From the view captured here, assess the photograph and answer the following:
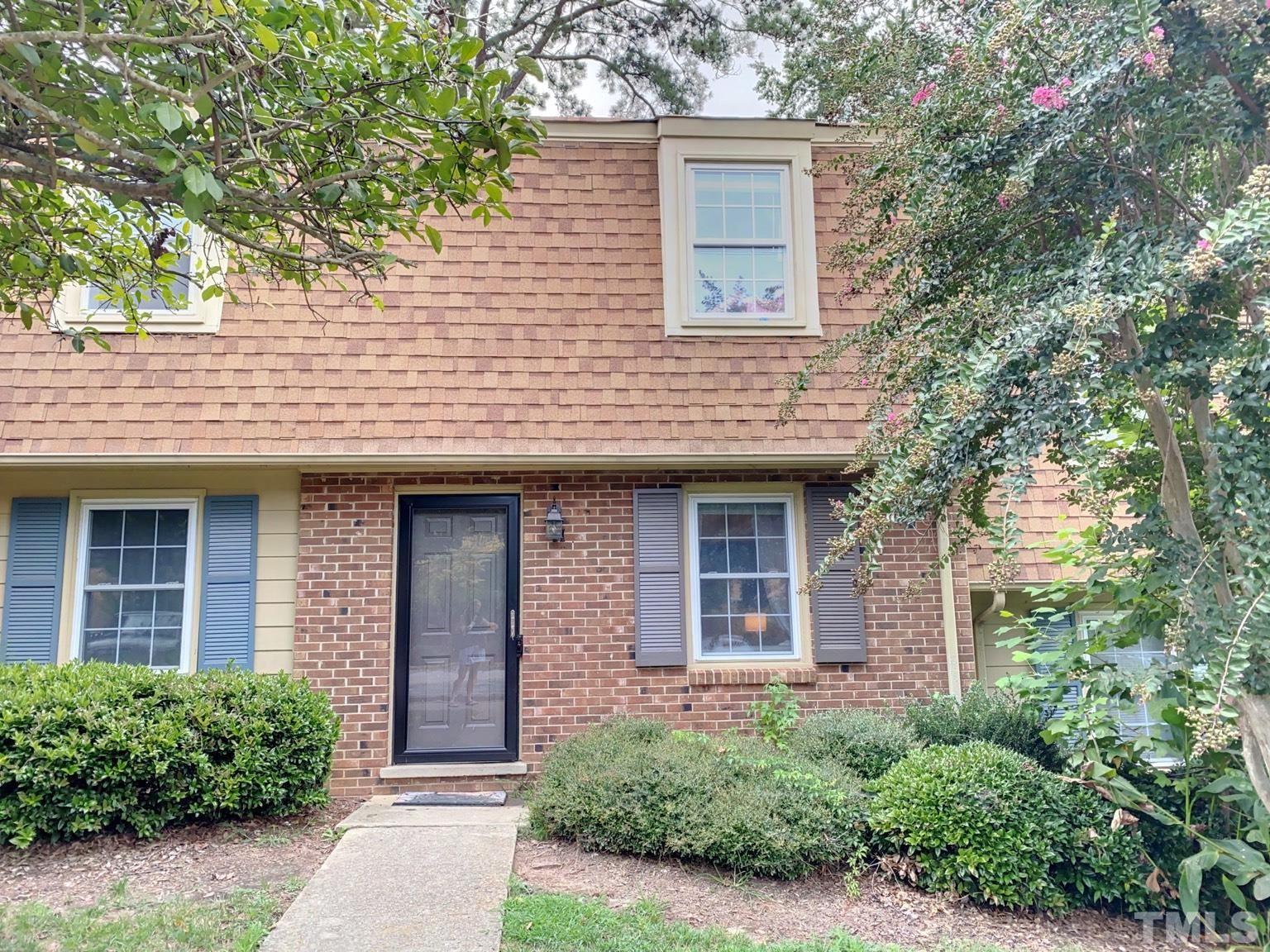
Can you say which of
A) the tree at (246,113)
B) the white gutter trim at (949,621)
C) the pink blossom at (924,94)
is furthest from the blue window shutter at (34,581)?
the white gutter trim at (949,621)

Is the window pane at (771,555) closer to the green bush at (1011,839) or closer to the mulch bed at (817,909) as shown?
the green bush at (1011,839)

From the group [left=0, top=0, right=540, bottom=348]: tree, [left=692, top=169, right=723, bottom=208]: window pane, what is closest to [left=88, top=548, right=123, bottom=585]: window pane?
[left=0, top=0, right=540, bottom=348]: tree

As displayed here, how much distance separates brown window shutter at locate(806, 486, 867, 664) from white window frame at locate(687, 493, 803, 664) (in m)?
0.13

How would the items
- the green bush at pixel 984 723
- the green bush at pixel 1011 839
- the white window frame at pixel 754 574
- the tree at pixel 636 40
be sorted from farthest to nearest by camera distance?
the tree at pixel 636 40 → the white window frame at pixel 754 574 → the green bush at pixel 984 723 → the green bush at pixel 1011 839

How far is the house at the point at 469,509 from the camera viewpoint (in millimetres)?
5844

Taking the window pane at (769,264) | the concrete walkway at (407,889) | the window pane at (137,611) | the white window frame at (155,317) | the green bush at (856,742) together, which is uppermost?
the window pane at (769,264)

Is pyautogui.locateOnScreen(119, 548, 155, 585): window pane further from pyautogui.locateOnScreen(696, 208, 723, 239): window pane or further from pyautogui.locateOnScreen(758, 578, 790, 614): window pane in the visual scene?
pyautogui.locateOnScreen(696, 208, 723, 239): window pane

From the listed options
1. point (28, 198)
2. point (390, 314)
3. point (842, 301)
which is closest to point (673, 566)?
point (842, 301)

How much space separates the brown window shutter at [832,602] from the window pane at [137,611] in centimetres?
501

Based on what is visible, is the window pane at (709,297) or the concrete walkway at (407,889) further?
the window pane at (709,297)

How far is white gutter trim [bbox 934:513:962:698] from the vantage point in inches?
242

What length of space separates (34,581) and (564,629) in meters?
3.88

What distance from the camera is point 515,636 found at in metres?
6.03

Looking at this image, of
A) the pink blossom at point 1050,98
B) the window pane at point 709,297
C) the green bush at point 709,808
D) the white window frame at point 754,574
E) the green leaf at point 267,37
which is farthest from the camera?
the window pane at point 709,297
